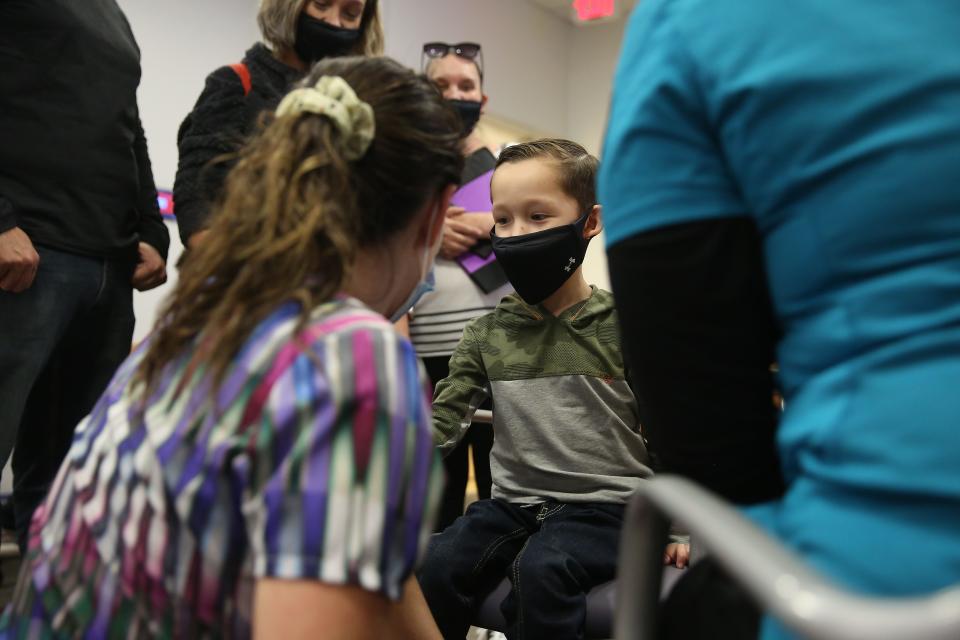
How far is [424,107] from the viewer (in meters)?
0.97

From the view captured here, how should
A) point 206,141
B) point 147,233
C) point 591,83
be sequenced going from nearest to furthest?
point 206,141 < point 147,233 < point 591,83

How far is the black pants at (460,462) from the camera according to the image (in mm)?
2152

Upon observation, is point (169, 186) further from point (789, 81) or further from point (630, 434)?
point (789, 81)

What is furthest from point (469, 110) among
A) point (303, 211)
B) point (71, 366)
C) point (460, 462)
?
point (303, 211)

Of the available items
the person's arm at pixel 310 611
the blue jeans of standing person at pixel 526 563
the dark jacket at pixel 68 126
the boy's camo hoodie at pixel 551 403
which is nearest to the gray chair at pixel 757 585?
the person's arm at pixel 310 611

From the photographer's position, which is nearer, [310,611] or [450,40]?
[310,611]

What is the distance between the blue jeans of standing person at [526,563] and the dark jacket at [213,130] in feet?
2.99

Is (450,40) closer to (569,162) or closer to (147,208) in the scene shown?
(147,208)

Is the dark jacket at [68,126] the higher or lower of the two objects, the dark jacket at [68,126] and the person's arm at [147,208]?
the higher

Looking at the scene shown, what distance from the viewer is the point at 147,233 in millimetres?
2236

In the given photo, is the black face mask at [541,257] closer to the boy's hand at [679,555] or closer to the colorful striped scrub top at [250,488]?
the boy's hand at [679,555]

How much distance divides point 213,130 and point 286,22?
319 mm

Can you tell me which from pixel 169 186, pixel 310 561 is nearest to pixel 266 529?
pixel 310 561

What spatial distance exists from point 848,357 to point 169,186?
3.86 m
